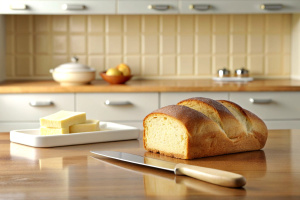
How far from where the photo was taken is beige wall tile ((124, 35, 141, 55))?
3400 millimetres

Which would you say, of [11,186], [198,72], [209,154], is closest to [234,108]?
[209,154]

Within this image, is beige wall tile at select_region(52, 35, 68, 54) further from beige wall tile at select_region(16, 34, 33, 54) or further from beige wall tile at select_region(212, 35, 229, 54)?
beige wall tile at select_region(212, 35, 229, 54)

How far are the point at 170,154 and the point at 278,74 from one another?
2603mm

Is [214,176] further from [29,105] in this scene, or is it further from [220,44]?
[220,44]

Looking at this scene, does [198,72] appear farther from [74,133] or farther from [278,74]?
[74,133]

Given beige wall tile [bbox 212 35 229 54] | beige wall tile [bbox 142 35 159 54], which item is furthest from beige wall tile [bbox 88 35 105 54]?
beige wall tile [bbox 212 35 229 54]

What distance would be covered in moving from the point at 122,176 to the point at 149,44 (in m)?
2.59

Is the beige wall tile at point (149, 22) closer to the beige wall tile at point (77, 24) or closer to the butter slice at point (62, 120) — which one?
the beige wall tile at point (77, 24)

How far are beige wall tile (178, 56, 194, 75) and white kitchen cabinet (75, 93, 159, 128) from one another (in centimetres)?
69

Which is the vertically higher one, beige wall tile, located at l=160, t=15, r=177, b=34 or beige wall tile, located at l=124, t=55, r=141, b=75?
beige wall tile, located at l=160, t=15, r=177, b=34

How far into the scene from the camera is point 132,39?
340 cm

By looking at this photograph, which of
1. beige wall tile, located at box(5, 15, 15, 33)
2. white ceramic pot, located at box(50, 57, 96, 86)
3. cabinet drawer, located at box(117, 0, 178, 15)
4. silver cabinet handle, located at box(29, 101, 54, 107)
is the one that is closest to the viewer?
silver cabinet handle, located at box(29, 101, 54, 107)

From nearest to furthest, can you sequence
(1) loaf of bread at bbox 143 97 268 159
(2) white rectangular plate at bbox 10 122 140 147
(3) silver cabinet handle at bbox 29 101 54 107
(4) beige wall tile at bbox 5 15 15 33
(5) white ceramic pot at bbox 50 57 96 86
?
(1) loaf of bread at bbox 143 97 268 159, (2) white rectangular plate at bbox 10 122 140 147, (3) silver cabinet handle at bbox 29 101 54 107, (5) white ceramic pot at bbox 50 57 96 86, (4) beige wall tile at bbox 5 15 15 33

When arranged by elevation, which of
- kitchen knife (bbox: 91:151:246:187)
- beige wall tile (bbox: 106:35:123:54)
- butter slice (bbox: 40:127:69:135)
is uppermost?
beige wall tile (bbox: 106:35:123:54)
